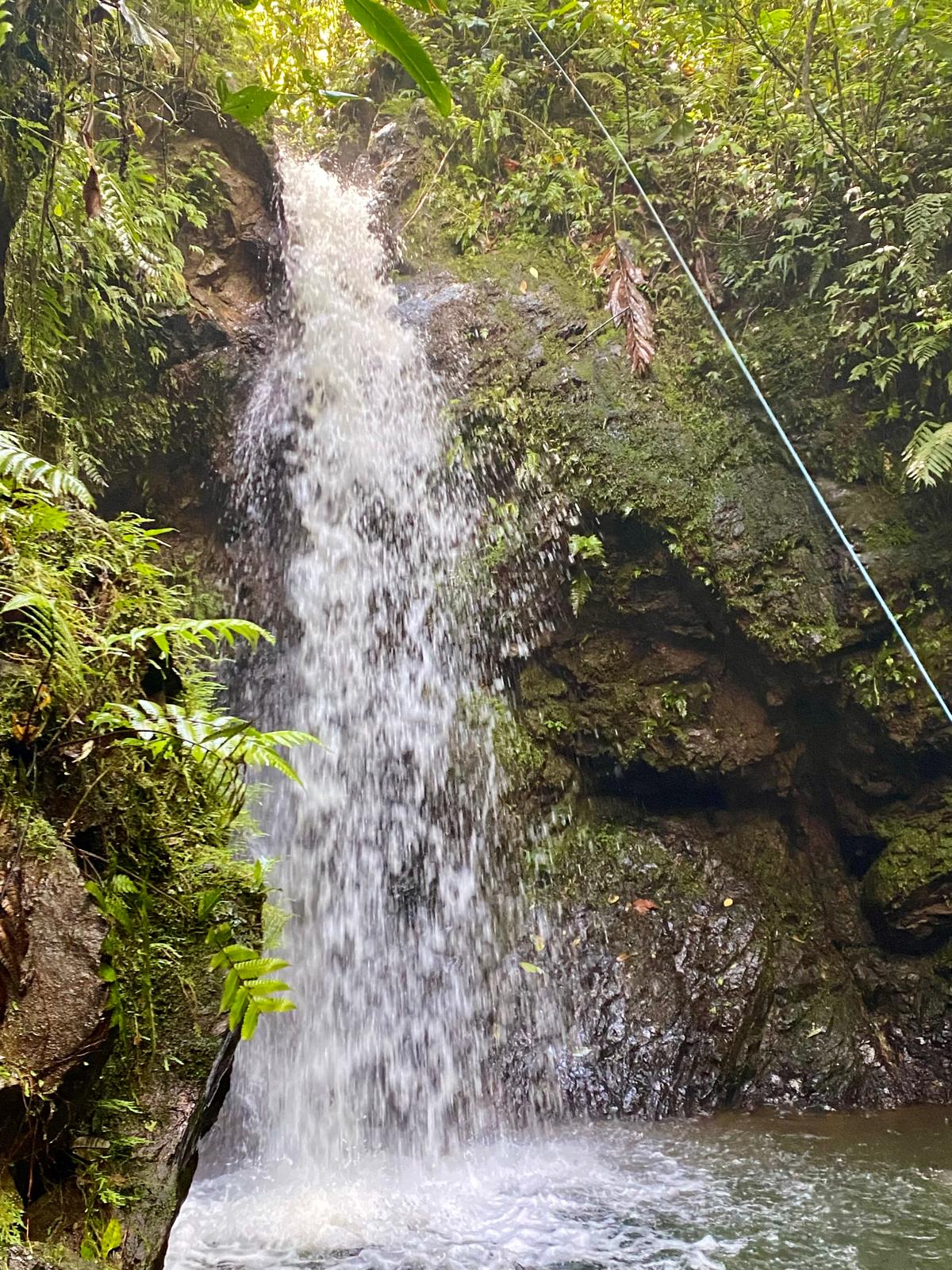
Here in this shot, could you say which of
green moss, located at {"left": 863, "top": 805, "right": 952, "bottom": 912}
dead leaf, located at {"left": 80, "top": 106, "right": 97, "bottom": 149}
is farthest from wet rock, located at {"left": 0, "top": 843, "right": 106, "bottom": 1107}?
green moss, located at {"left": 863, "top": 805, "right": 952, "bottom": 912}

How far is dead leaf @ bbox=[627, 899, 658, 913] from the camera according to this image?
486 centimetres

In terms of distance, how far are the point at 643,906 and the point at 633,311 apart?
3.94 metres

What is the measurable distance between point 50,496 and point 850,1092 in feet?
16.0

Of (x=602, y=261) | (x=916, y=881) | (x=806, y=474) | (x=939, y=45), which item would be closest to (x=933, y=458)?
(x=806, y=474)

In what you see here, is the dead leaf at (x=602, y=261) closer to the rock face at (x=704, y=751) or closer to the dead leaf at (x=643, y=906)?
the rock face at (x=704, y=751)

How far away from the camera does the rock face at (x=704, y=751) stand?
454 cm

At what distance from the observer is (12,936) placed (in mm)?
1407

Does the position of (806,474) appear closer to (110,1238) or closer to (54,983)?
(54,983)

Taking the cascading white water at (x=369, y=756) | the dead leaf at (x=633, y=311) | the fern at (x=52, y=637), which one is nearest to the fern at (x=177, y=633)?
the fern at (x=52, y=637)

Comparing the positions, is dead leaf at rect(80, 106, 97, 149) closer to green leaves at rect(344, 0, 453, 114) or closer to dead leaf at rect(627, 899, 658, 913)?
green leaves at rect(344, 0, 453, 114)

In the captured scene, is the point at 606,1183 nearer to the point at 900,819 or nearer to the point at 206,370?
the point at 900,819

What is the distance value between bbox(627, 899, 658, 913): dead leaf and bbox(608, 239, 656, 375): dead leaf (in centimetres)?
344

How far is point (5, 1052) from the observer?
4.37 ft

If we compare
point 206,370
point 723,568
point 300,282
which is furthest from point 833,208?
point 206,370
